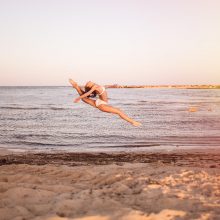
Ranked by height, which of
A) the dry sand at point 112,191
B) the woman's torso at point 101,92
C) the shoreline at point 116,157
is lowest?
the shoreline at point 116,157

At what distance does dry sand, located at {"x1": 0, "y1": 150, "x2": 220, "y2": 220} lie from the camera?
576 cm

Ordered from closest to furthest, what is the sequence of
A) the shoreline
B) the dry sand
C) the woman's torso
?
the dry sand < the woman's torso < the shoreline

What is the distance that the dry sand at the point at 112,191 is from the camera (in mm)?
5758

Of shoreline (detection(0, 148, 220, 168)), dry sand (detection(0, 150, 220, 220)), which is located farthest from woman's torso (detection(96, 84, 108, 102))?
shoreline (detection(0, 148, 220, 168))

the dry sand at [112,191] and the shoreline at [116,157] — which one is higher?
the dry sand at [112,191]

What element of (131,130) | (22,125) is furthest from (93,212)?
(22,125)

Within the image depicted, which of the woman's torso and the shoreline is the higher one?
the woman's torso

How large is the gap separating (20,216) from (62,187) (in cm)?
193

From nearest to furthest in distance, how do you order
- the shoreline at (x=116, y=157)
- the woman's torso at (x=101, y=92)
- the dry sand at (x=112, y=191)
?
1. the dry sand at (x=112, y=191)
2. the woman's torso at (x=101, y=92)
3. the shoreline at (x=116, y=157)

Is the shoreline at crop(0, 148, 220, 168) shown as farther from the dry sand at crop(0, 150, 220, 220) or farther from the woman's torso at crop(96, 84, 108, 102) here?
the woman's torso at crop(96, 84, 108, 102)

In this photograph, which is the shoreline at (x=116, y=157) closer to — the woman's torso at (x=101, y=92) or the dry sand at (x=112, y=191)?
the dry sand at (x=112, y=191)

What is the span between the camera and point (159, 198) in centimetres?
658

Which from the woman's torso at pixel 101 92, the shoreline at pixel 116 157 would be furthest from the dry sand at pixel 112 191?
the woman's torso at pixel 101 92

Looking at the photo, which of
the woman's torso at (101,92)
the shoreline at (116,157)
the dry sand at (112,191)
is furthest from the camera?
the shoreline at (116,157)
